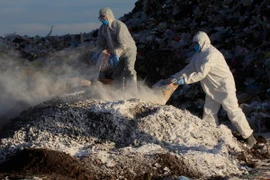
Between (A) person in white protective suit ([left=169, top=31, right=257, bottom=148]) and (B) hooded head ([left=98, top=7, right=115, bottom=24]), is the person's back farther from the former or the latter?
(B) hooded head ([left=98, top=7, right=115, bottom=24])

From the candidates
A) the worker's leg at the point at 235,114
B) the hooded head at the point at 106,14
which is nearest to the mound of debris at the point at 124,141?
the worker's leg at the point at 235,114

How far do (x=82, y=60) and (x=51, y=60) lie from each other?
1162mm

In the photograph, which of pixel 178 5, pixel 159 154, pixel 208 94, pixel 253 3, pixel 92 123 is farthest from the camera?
pixel 178 5

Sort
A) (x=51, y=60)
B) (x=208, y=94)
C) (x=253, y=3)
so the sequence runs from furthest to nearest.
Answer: (x=51, y=60), (x=253, y=3), (x=208, y=94)

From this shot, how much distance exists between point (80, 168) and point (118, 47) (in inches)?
147

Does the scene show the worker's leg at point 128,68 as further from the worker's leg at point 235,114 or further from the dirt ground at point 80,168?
the dirt ground at point 80,168

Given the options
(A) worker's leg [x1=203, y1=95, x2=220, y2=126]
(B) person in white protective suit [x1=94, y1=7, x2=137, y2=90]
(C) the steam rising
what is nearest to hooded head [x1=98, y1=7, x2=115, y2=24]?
(B) person in white protective suit [x1=94, y1=7, x2=137, y2=90]

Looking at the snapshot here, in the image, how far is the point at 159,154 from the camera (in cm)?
721

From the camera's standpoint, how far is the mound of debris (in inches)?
275

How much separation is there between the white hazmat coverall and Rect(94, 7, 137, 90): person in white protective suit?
155 cm

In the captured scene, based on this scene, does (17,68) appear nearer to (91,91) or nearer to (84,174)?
(91,91)

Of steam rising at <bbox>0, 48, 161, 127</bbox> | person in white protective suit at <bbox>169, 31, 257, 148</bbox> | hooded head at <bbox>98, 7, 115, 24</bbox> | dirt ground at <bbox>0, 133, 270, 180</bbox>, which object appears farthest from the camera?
hooded head at <bbox>98, 7, 115, 24</bbox>

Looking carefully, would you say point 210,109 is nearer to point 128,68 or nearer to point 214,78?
point 214,78

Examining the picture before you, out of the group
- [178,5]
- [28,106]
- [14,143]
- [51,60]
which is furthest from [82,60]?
[14,143]
